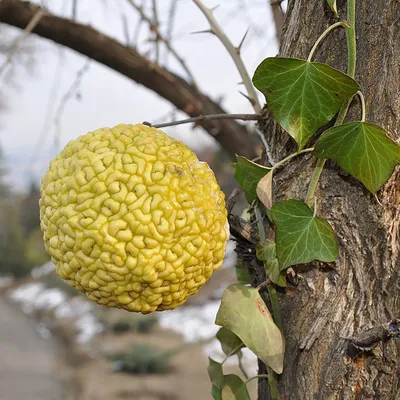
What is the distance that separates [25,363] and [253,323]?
21.1 feet

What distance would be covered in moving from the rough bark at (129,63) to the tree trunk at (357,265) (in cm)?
138

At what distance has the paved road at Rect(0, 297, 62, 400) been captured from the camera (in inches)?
216

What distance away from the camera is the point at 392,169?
1.85 feet

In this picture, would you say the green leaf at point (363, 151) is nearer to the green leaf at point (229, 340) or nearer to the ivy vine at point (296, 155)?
the ivy vine at point (296, 155)

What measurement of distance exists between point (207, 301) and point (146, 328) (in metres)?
1.28

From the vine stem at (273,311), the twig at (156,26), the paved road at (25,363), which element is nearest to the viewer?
the vine stem at (273,311)

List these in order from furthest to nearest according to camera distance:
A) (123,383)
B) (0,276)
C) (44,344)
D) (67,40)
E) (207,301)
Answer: (0,276), (207,301), (44,344), (123,383), (67,40)

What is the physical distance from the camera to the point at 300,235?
605 mm

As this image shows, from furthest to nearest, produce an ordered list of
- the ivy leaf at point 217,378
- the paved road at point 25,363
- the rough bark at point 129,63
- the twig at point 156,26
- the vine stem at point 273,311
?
1. the paved road at point 25,363
2. the rough bark at point 129,63
3. the twig at point 156,26
4. the ivy leaf at point 217,378
5. the vine stem at point 273,311

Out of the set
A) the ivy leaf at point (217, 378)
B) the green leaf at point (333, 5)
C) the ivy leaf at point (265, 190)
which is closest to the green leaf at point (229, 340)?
the ivy leaf at point (217, 378)

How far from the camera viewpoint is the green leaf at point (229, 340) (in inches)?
30.7

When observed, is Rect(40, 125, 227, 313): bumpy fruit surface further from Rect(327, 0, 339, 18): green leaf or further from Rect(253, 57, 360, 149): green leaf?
Rect(327, 0, 339, 18): green leaf

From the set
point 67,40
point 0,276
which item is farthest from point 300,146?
point 0,276

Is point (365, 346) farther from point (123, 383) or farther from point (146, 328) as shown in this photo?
point (146, 328)
